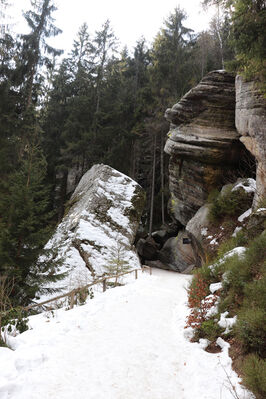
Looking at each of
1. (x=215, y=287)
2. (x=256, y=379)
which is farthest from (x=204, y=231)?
(x=256, y=379)

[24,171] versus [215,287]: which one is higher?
[24,171]

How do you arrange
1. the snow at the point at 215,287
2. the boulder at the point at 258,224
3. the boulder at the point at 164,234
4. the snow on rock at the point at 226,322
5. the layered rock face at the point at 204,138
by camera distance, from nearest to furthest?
the snow on rock at the point at 226,322 → the snow at the point at 215,287 → the boulder at the point at 258,224 → the layered rock face at the point at 204,138 → the boulder at the point at 164,234

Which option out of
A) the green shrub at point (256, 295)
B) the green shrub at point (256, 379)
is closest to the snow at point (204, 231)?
the green shrub at point (256, 295)

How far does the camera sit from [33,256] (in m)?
8.33

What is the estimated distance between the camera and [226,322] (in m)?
4.56

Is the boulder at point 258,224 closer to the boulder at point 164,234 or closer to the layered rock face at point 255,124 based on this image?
the layered rock face at point 255,124

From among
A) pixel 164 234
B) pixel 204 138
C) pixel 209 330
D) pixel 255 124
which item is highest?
pixel 204 138

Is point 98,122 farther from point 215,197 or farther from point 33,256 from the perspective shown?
point 33,256

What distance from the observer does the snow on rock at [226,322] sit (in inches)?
174

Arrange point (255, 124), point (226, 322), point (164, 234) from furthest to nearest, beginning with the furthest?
point (164, 234), point (255, 124), point (226, 322)

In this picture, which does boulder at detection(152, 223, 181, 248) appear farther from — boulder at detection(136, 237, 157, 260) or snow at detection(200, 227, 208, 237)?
snow at detection(200, 227, 208, 237)

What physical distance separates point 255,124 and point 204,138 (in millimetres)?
5118

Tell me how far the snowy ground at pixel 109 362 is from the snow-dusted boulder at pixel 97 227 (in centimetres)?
464

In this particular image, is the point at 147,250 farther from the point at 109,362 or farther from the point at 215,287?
the point at 109,362
